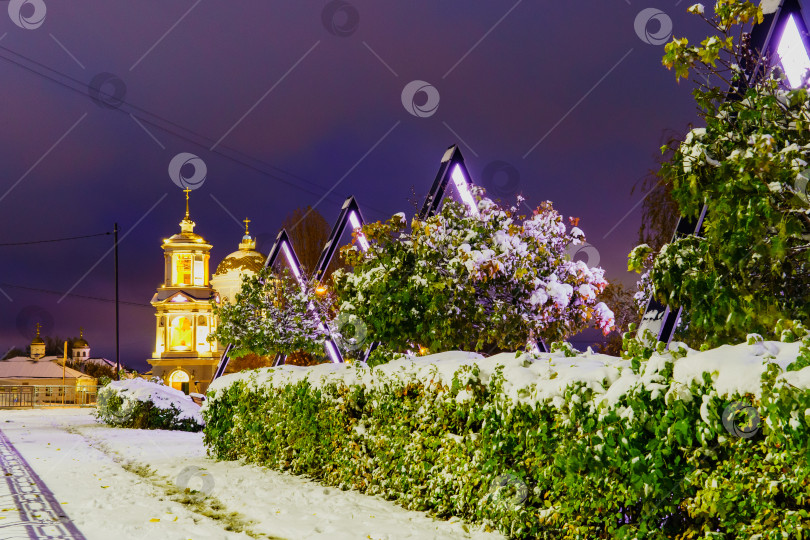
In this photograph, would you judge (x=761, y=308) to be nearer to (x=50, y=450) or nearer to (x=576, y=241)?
(x=576, y=241)

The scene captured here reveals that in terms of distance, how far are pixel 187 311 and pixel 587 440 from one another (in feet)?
231

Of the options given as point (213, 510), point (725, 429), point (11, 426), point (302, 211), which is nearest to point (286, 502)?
point (213, 510)

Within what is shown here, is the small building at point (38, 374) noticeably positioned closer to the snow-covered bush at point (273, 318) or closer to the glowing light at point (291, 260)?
the snow-covered bush at point (273, 318)

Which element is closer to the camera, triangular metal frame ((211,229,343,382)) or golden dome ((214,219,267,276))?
triangular metal frame ((211,229,343,382))

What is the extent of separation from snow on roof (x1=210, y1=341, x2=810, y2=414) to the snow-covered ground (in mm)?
1293

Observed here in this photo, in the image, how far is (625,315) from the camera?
83.7ft

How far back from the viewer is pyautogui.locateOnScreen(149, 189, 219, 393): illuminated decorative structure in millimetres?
70812

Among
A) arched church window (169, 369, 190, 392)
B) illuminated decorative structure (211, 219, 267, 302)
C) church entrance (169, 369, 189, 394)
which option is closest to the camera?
church entrance (169, 369, 189, 394)

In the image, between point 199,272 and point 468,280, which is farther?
point 199,272

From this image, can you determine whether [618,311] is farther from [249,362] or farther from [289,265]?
[249,362]

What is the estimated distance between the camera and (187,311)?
7162 centimetres
